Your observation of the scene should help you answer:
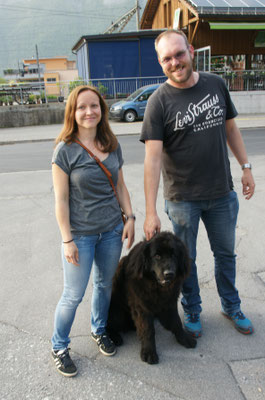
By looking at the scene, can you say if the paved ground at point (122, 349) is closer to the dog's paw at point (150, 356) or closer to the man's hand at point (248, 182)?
the dog's paw at point (150, 356)

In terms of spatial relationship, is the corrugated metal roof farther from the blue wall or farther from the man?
the man

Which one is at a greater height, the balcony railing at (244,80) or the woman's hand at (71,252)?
the balcony railing at (244,80)

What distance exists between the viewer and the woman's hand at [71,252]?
2370 millimetres

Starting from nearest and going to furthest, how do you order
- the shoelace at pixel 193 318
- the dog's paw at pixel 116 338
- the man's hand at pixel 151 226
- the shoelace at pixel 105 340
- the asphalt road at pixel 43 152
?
the man's hand at pixel 151 226, the shoelace at pixel 105 340, the dog's paw at pixel 116 338, the shoelace at pixel 193 318, the asphalt road at pixel 43 152

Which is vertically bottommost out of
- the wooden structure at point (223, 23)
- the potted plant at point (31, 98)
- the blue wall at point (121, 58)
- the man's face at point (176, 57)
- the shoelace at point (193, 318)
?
the shoelace at point (193, 318)

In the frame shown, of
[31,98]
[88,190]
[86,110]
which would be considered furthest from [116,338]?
[31,98]

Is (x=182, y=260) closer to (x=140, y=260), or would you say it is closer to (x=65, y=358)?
(x=140, y=260)

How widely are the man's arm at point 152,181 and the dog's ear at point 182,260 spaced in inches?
7.8

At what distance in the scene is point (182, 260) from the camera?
8.21ft

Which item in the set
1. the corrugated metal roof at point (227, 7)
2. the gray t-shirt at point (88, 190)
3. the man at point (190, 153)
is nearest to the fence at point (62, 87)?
the corrugated metal roof at point (227, 7)

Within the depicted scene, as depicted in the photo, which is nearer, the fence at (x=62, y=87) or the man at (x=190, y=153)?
the man at (x=190, y=153)

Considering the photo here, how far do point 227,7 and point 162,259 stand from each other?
2351 cm

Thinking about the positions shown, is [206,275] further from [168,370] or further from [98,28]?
[98,28]

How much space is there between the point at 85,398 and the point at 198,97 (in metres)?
2.23
